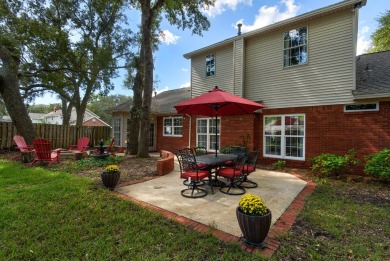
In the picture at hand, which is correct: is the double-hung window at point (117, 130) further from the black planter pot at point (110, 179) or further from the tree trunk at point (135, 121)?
the black planter pot at point (110, 179)

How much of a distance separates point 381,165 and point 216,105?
5.27 meters

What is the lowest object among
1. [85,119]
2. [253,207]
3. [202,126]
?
[253,207]

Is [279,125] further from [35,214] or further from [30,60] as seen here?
[30,60]

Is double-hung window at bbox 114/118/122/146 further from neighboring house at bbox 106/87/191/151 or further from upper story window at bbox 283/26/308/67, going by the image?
upper story window at bbox 283/26/308/67

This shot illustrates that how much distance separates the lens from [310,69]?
803 cm

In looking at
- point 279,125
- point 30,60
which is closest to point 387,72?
point 279,125

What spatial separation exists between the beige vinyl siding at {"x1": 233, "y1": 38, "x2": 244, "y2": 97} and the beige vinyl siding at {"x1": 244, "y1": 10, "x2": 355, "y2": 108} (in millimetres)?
310

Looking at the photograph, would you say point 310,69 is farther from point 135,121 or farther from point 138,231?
point 135,121

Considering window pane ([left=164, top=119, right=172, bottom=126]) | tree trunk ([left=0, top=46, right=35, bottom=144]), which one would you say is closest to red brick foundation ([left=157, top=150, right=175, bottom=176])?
window pane ([left=164, top=119, right=172, bottom=126])

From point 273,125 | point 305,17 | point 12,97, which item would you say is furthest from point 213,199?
point 12,97

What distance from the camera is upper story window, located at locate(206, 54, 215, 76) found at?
36.2 ft

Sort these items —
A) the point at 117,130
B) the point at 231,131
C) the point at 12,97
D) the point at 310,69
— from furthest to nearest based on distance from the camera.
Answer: the point at 117,130 < the point at 231,131 < the point at 12,97 < the point at 310,69

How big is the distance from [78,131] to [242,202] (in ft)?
52.2

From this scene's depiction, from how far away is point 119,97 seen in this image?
68.0 meters
